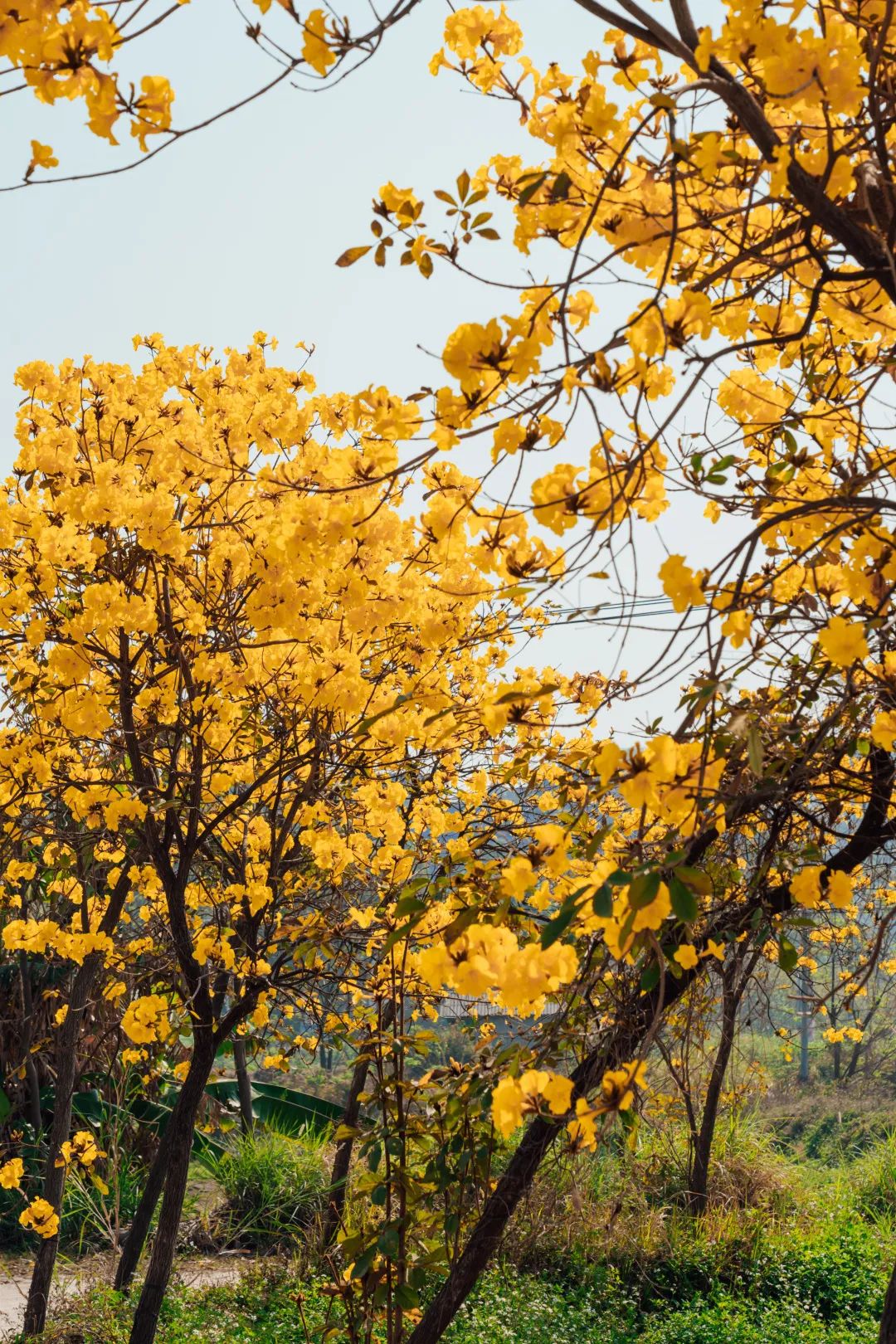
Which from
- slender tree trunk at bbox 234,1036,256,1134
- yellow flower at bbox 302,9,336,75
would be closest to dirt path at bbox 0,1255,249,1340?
slender tree trunk at bbox 234,1036,256,1134

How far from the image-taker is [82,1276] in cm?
628

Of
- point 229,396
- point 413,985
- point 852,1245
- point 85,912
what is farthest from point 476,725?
point 852,1245

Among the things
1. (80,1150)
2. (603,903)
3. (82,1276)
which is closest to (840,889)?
(603,903)

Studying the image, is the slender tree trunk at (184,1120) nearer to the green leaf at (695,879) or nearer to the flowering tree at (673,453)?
the flowering tree at (673,453)

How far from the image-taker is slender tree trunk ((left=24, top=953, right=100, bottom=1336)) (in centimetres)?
518

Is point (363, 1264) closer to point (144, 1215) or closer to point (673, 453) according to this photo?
point (673, 453)

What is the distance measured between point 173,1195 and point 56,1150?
1599 mm

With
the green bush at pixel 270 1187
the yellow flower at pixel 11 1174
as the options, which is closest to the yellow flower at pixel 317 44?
the yellow flower at pixel 11 1174

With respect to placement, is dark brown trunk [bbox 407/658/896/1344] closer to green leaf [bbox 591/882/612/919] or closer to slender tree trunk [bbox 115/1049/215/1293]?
green leaf [bbox 591/882/612/919]

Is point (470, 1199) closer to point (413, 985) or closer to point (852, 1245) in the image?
point (413, 985)

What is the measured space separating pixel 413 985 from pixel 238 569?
1.68 meters

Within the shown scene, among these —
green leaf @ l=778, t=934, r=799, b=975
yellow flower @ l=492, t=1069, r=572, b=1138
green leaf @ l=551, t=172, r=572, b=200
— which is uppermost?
green leaf @ l=551, t=172, r=572, b=200

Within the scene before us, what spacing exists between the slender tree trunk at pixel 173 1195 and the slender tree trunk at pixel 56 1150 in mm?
1261

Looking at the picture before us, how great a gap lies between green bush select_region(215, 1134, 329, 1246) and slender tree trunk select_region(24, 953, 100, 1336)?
185cm
